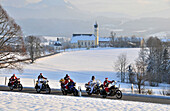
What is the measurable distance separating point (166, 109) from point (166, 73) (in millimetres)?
47307

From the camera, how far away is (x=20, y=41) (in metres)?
28.9

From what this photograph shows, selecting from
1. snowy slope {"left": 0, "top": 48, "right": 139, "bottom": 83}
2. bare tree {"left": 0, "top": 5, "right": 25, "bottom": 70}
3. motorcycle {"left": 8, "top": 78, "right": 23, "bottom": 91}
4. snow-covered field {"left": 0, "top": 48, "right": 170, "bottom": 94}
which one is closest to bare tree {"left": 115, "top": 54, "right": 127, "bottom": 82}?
snow-covered field {"left": 0, "top": 48, "right": 170, "bottom": 94}

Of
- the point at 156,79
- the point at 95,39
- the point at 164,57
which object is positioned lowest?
the point at 156,79

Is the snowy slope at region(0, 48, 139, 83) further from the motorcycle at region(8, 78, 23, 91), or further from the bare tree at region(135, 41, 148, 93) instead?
the motorcycle at region(8, 78, 23, 91)

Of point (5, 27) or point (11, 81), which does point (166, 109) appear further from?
point (5, 27)

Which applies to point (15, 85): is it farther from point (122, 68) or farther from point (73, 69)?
point (122, 68)

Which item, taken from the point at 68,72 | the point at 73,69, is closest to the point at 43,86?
the point at 68,72

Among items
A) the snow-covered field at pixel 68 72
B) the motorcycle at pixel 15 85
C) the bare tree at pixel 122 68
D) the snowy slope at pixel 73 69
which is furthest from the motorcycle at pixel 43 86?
the bare tree at pixel 122 68

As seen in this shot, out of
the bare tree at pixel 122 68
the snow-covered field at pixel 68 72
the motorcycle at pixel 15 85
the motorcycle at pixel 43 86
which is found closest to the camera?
the motorcycle at pixel 43 86

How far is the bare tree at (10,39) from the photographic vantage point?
27.6 m

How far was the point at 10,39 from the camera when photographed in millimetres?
28797

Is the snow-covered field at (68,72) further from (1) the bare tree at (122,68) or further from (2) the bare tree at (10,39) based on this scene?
(2) the bare tree at (10,39)

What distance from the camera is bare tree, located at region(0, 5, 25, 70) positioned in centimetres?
2756

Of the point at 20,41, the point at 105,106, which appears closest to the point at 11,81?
the point at 20,41
